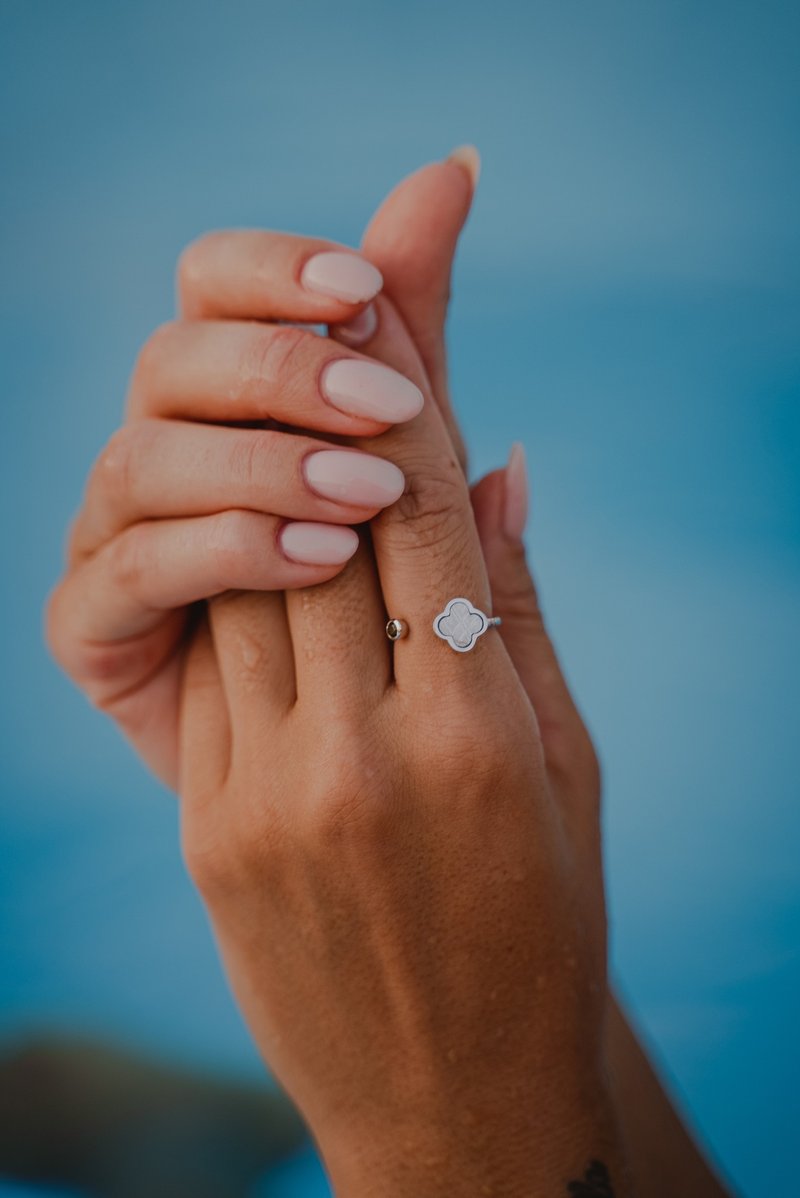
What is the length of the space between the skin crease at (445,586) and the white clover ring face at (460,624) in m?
0.02

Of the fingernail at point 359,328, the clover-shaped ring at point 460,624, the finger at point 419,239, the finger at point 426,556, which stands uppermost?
the finger at point 419,239

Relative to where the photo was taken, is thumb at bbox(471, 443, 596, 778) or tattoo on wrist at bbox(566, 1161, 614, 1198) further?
thumb at bbox(471, 443, 596, 778)

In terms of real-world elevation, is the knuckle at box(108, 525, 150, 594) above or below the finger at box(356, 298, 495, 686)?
above

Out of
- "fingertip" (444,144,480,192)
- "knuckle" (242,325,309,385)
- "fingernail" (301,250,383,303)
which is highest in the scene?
Result: "fingertip" (444,144,480,192)

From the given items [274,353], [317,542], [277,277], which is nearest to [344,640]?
[317,542]

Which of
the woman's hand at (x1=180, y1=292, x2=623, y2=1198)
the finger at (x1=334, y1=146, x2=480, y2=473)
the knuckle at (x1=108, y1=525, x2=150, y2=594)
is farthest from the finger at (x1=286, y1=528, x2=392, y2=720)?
the finger at (x1=334, y1=146, x2=480, y2=473)

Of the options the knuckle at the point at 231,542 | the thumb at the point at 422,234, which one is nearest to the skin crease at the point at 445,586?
the thumb at the point at 422,234

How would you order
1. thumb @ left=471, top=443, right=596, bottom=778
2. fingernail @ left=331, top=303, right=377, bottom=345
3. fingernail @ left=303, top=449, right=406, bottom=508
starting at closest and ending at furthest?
fingernail @ left=303, top=449, right=406, bottom=508, fingernail @ left=331, top=303, right=377, bottom=345, thumb @ left=471, top=443, right=596, bottom=778

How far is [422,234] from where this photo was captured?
137 cm

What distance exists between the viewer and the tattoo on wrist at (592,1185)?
120cm

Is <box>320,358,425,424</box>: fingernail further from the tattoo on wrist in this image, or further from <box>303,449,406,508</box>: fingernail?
the tattoo on wrist

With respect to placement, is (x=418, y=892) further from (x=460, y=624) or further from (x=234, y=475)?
(x=234, y=475)

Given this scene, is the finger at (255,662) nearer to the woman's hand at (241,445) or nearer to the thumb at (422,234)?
the woman's hand at (241,445)

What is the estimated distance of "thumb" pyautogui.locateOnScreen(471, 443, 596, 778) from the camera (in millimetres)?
1477
